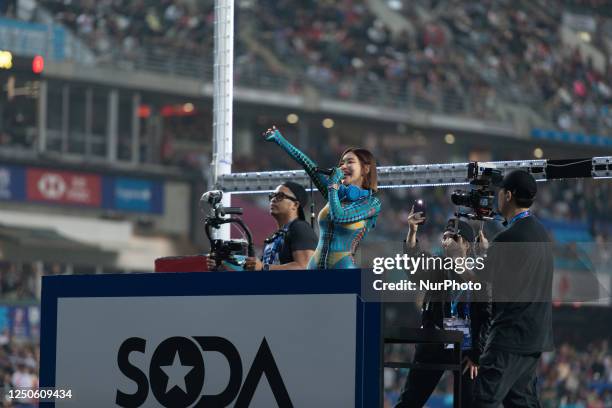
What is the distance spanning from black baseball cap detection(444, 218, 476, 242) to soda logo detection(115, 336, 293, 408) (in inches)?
51.0

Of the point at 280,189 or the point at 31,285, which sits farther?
the point at 31,285

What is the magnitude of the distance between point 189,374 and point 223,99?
125 inches

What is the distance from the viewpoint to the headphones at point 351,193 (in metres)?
6.59

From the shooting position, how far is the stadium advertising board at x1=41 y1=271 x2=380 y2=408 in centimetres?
565

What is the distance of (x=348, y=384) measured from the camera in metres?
5.59

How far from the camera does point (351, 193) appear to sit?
21.6 ft

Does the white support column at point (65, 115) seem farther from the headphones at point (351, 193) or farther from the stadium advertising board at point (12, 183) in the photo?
the headphones at point (351, 193)

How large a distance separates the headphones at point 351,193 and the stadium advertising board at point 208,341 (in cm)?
86

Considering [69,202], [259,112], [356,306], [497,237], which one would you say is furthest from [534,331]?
[259,112]

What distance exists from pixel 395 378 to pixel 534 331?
1956 cm

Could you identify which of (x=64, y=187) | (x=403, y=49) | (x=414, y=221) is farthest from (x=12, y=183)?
(x=414, y=221)

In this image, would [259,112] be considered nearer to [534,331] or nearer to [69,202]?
[69,202]

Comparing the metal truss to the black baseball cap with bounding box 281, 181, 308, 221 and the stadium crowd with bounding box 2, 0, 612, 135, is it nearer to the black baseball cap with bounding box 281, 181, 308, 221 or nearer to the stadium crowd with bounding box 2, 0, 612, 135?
the black baseball cap with bounding box 281, 181, 308, 221

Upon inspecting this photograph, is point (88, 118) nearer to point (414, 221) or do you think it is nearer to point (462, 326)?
point (462, 326)
